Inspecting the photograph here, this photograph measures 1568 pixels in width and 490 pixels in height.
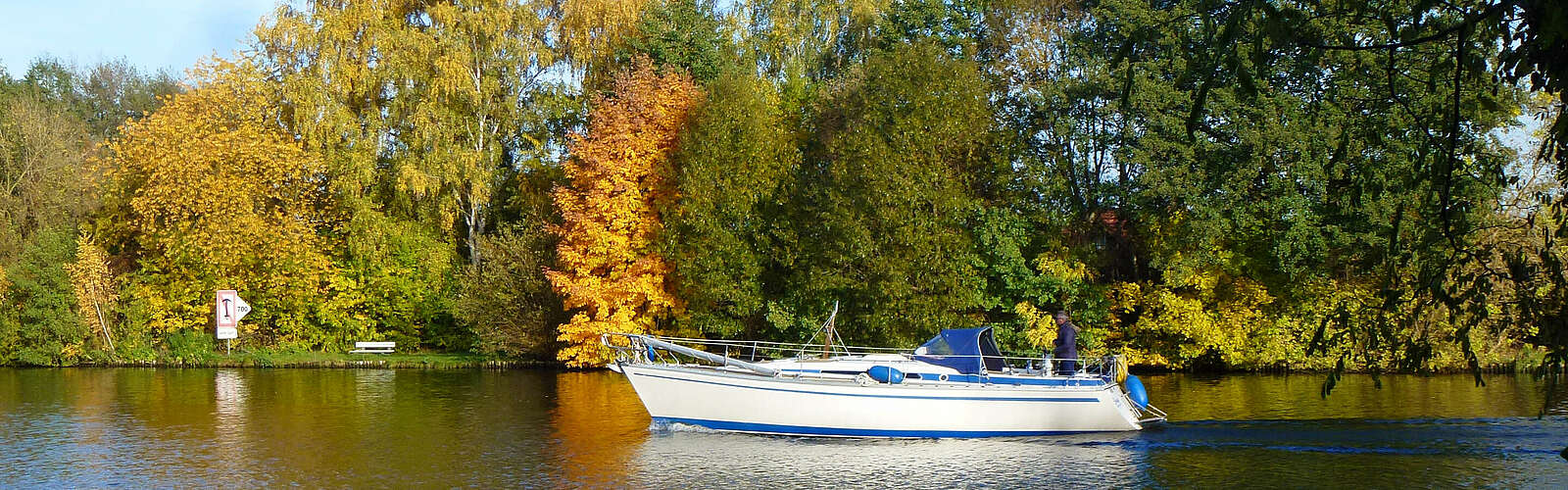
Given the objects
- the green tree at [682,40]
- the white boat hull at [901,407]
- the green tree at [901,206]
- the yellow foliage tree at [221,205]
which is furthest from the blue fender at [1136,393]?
the yellow foliage tree at [221,205]

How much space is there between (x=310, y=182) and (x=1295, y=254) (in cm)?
3193

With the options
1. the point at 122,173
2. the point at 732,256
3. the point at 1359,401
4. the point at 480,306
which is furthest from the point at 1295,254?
the point at 122,173

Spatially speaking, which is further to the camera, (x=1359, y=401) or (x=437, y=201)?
(x=437, y=201)

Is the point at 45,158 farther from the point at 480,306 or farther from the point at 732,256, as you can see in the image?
the point at 732,256

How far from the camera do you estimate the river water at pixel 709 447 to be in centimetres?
1611

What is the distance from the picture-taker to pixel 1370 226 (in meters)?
29.5

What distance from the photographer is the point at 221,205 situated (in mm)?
39594

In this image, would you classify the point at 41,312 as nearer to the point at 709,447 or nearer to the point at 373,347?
the point at 373,347

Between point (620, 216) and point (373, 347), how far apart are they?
1141 centimetres

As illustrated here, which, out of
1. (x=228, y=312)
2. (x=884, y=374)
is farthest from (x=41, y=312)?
(x=884, y=374)

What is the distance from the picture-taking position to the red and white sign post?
38.8 meters

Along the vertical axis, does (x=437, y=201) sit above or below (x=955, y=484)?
above

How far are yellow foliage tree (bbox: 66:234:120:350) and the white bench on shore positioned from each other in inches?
302

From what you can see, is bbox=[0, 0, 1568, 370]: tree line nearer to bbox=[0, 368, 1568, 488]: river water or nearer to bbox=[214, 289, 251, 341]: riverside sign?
bbox=[214, 289, 251, 341]: riverside sign
